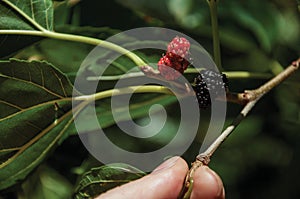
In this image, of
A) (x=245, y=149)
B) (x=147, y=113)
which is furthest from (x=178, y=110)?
(x=245, y=149)

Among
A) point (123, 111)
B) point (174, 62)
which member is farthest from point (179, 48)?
point (123, 111)

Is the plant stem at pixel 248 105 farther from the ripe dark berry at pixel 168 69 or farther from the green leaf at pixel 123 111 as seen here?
the green leaf at pixel 123 111

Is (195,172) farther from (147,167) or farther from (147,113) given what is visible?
(147,113)

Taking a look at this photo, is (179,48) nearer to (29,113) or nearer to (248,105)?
(248,105)

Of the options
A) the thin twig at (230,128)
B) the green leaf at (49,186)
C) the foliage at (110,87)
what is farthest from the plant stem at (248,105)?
the green leaf at (49,186)

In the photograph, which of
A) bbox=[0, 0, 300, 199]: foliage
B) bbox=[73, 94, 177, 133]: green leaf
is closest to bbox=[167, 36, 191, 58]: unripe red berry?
bbox=[0, 0, 300, 199]: foliage

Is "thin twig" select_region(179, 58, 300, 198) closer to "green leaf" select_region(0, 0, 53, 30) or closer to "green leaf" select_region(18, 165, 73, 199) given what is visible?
"green leaf" select_region(0, 0, 53, 30)

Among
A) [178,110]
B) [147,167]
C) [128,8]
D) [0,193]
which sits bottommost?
[0,193]
